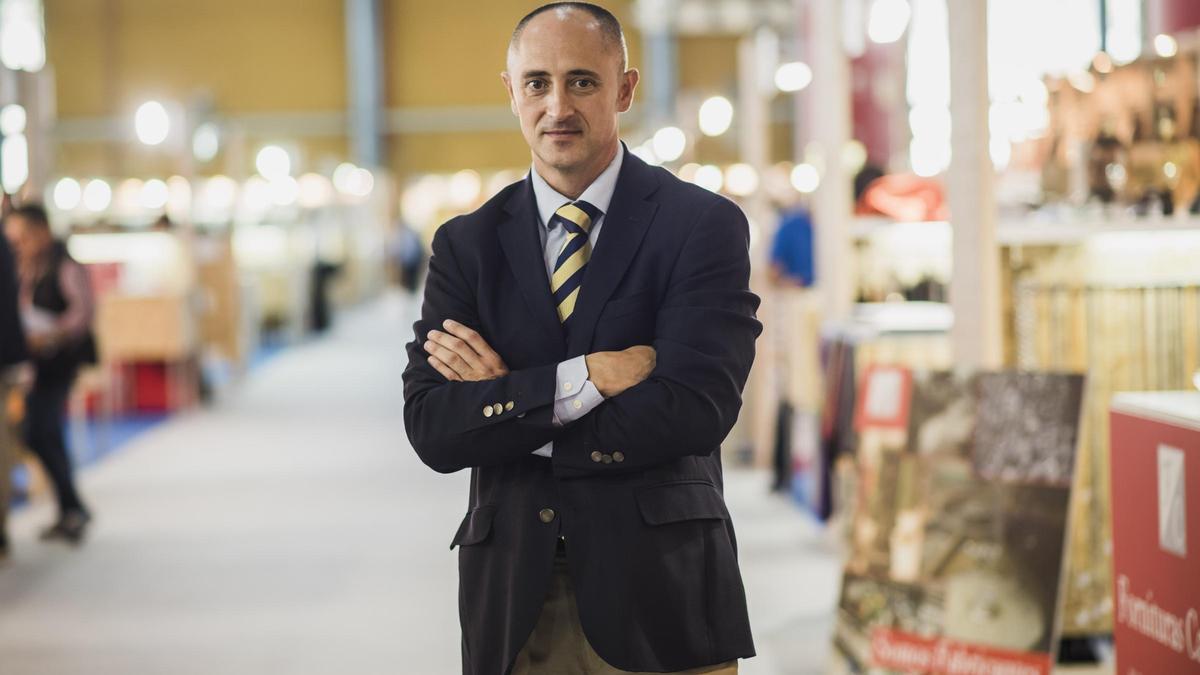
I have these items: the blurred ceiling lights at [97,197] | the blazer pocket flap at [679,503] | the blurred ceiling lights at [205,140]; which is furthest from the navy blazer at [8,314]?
the blurred ceiling lights at [97,197]

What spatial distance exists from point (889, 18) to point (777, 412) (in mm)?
7493

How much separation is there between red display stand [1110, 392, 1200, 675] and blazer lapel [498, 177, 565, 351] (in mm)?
1524

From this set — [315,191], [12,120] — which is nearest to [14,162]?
[12,120]

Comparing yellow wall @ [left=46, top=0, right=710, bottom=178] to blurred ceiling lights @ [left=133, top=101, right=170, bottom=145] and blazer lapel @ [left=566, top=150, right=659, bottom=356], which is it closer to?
blurred ceiling lights @ [left=133, top=101, right=170, bottom=145]

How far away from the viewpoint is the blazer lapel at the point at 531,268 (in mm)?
2275

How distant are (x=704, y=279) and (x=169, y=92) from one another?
31.6m

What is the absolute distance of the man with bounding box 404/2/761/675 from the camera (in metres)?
2.22

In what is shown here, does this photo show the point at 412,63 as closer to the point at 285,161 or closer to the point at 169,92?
the point at 169,92

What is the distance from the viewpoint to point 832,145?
7406mm

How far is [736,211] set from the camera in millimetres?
2309

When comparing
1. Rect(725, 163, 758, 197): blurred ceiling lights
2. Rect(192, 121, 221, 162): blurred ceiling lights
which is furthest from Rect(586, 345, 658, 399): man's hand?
Rect(725, 163, 758, 197): blurred ceiling lights

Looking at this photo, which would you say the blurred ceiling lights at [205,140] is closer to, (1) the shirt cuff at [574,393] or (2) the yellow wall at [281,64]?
(1) the shirt cuff at [574,393]

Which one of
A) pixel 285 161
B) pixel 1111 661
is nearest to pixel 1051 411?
pixel 1111 661

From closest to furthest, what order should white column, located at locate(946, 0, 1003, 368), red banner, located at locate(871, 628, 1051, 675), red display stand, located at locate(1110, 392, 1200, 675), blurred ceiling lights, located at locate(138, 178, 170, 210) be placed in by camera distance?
red display stand, located at locate(1110, 392, 1200, 675) < red banner, located at locate(871, 628, 1051, 675) < white column, located at locate(946, 0, 1003, 368) < blurred ceiling lights, located at locate(138, 178, 170, 210)
